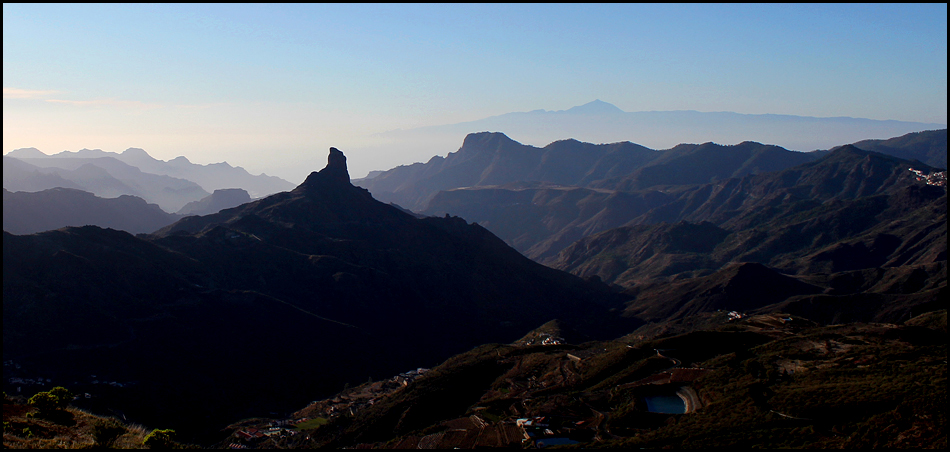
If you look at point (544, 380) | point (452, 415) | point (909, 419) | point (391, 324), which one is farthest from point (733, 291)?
point (909, 419)

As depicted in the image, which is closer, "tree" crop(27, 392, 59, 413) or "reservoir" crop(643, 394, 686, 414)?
"tree" crop(27, 392, 59, 413)

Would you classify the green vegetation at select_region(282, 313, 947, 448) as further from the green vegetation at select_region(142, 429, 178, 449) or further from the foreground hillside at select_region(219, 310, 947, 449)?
the green vegetation at select_region(142, 429, 178, 449)

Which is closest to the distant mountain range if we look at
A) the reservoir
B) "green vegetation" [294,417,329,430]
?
the reservoir

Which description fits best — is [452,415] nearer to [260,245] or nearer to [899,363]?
[899,363]

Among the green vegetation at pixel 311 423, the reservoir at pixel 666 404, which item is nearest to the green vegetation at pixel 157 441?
the reservoir at pixel 666 404

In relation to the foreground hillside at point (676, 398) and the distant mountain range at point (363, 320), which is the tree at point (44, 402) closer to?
the foreground hillside at point (676, 398)

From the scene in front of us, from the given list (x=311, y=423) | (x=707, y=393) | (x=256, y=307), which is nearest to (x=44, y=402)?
(x=311, y=423)
